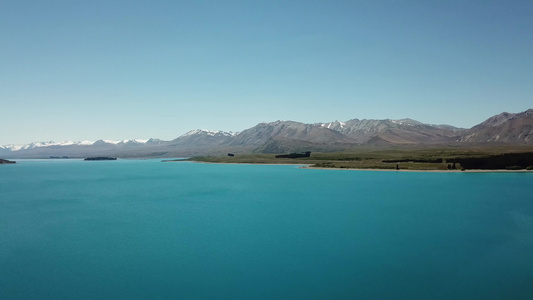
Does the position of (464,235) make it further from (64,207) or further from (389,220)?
(64,207)

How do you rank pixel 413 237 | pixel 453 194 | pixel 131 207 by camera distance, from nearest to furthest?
pixel 413 237, pixel 131 207, pixel 453 194

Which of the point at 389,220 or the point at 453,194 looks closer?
the point at 389,220

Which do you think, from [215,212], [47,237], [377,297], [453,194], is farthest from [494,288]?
[453,194]

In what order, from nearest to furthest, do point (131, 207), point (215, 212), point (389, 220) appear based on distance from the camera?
point (389, 220) < point (215, 212) < point (131, 207)

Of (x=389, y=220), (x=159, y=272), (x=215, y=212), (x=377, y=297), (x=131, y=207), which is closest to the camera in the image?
(x=377, y=297)

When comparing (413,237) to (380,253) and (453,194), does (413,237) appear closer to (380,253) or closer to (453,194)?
(380,253)

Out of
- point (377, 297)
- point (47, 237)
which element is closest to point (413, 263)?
Result: point (377, 297)
